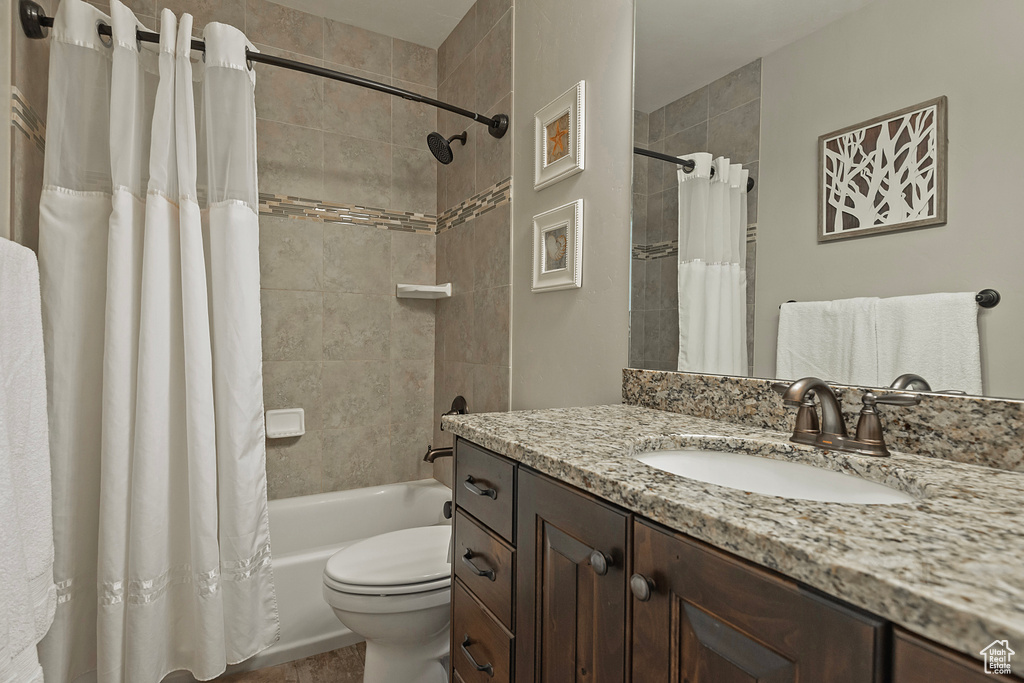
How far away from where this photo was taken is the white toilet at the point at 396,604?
137 centimetres

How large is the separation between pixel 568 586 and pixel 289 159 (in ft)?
6.89

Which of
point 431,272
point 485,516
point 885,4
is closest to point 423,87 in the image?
point 431,272

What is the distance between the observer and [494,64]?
1971mm

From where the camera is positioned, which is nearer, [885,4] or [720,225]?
[885,4]

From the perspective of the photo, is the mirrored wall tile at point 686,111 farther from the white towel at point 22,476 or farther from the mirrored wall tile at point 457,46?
the white towel at point 22,476

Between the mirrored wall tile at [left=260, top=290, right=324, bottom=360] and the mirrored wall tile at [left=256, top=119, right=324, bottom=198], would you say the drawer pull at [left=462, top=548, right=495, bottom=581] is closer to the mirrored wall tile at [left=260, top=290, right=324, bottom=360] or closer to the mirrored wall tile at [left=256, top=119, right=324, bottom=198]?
the mirrored wall tile at [left=260, top=290, right=324, bottom=360]

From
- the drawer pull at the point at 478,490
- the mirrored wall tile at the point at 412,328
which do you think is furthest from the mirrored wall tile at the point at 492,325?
the drawer pull at the point at 478,490

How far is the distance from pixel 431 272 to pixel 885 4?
1.97 metres

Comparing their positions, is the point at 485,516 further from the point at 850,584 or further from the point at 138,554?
the point at 138,554

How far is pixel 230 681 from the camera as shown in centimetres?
162

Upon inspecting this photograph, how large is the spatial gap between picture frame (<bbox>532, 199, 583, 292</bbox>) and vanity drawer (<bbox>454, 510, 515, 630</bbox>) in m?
0.77

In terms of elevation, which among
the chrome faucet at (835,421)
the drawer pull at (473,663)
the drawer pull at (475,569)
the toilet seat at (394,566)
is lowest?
the toilet seat at (394,566)

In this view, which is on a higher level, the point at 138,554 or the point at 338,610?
the point at 138,554

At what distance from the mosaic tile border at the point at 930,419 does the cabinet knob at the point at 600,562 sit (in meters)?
0.49
